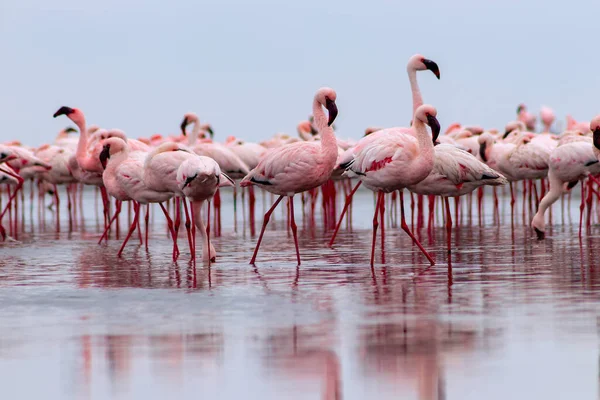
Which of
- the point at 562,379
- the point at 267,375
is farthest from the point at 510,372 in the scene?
the point at 267,375

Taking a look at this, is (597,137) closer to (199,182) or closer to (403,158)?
(403,158)

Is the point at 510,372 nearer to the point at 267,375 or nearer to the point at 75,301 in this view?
the point at 267,375

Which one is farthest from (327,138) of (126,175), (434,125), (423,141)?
(126,175)

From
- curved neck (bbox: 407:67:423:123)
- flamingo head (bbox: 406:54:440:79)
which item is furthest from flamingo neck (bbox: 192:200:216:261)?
flamingo head (bbox: 406:54:440:79)

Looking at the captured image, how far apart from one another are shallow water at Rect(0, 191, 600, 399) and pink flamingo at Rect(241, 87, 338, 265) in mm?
818

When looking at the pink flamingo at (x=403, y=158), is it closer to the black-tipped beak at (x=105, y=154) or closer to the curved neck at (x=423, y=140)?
the curved neck at (x=423, y=140)

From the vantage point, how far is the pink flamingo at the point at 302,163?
467 inches

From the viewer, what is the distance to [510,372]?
602 cm

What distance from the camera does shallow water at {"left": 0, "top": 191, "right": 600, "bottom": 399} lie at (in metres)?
5.91

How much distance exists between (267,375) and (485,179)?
6590 millimetres

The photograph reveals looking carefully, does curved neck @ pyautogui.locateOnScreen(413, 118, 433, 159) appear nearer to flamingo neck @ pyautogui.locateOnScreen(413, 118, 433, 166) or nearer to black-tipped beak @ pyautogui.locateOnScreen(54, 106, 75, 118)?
flamingo neck @ pyautogui.locateOnScreen(413, 118, 433, 166)

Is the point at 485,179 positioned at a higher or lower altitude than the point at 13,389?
higher

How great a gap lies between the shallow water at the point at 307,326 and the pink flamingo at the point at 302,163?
818 millimetres

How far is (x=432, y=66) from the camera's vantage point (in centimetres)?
1497
